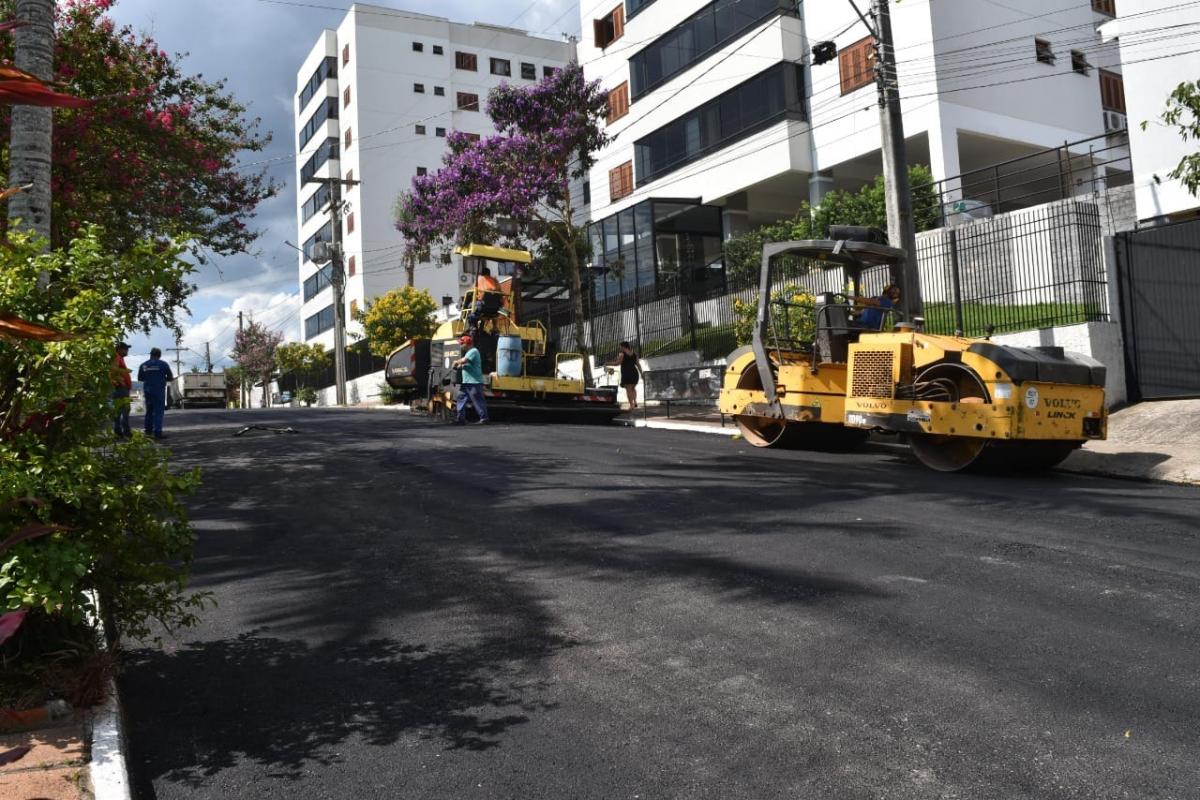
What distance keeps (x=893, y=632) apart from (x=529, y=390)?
14347 mm

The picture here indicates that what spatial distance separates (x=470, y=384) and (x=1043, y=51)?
20052 millimetres

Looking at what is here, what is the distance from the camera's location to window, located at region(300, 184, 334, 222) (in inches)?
2464

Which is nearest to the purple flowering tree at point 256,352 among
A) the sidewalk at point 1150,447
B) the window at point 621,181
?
the window at point 621,181

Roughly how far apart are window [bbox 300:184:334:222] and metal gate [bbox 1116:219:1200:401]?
5485cm

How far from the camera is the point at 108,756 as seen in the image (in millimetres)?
3379

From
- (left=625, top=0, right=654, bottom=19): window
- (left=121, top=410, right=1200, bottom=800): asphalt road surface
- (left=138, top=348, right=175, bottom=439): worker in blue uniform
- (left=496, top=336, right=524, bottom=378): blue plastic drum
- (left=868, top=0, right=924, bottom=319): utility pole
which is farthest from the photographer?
(left=625, top=0, right=654, bottom=19): window

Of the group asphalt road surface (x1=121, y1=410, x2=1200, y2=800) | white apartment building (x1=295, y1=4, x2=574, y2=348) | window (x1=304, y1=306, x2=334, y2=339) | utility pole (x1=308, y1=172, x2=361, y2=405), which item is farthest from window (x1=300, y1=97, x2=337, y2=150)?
asphalt road surface (x1=121, y1=410, x2=1200, y2=800)

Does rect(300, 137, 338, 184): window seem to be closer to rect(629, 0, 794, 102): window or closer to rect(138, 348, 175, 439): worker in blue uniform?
rect(629, 0, 794, 102): window

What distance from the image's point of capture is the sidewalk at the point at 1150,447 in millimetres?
10219

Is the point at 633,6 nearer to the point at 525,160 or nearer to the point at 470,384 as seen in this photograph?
the point at 525,160

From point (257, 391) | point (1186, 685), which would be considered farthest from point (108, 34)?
point (257, 391)

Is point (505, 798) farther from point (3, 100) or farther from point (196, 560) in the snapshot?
point (196, 560)

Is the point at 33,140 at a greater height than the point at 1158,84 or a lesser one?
lesser

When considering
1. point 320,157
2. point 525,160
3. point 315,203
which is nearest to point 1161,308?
point 525,160
